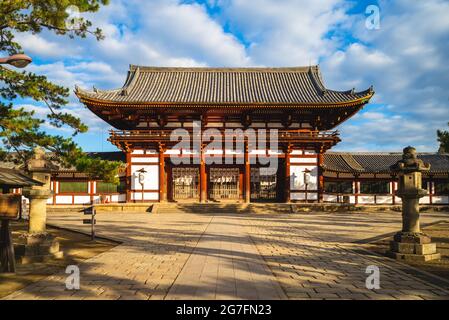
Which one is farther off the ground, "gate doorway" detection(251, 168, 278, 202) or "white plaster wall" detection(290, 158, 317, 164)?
"white plaster wall" detection(290, 158, 317, 164)

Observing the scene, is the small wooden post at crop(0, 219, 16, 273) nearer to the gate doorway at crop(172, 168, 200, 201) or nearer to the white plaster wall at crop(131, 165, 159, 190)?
the white plaster wall at crop(131, 165, 159, 190)

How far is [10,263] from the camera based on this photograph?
273 inches

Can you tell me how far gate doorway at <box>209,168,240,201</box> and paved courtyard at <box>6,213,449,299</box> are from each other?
1298 centimetres

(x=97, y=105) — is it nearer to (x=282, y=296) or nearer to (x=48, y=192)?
(x=48, y=192)

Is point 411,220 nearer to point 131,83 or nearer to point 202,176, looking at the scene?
point 202,176

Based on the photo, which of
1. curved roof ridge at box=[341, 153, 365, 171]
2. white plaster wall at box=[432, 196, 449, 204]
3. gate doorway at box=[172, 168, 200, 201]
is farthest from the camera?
curved roof ridge at box=[341, 153, 365, 171]

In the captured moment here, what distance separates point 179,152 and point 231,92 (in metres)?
6.92

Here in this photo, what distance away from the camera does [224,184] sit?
24.9m

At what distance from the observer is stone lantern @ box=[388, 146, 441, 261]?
830 centimetres

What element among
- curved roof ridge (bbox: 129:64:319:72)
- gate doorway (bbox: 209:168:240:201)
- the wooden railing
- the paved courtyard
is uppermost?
curved roof ridge (bbox: 129:64:319:72)

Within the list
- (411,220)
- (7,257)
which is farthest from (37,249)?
(411,220)

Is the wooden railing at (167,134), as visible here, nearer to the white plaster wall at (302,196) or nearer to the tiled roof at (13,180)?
the white plaster wall at (302,196)

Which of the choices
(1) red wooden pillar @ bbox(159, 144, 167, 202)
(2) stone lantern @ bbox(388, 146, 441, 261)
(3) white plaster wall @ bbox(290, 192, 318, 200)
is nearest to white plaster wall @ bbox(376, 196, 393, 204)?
(3) white plaster wall @ bbox(290, 192, 318, 200)
